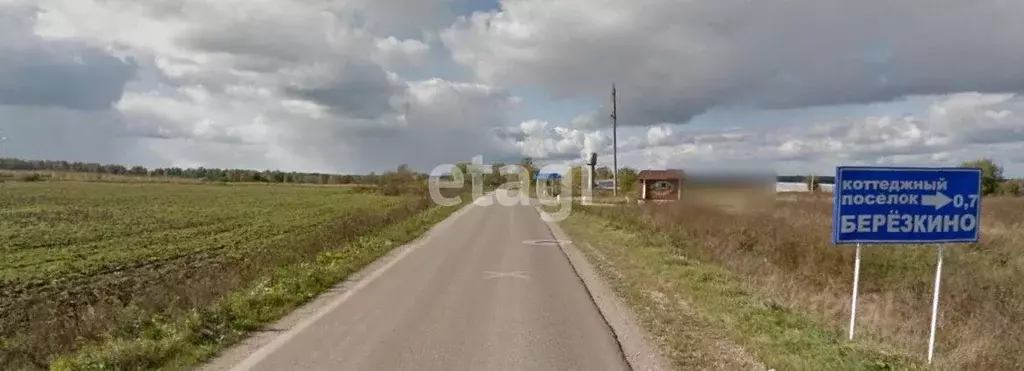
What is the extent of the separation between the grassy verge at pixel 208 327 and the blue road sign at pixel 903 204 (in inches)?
271

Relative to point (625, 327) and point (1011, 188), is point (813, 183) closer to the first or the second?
point (625, 327)

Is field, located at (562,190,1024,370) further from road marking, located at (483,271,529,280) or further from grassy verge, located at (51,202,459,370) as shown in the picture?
grassy verge, located at (51,202,459,370)

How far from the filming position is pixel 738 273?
525 inches

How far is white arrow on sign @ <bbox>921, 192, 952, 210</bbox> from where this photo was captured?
707 cm

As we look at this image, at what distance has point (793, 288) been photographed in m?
11.8

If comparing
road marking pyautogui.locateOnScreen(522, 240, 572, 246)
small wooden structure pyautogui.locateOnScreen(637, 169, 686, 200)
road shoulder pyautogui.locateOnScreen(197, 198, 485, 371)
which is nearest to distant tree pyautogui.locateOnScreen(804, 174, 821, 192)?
small wooden structure pyautogui.locateOnScreen(637, 169, 686, 200)

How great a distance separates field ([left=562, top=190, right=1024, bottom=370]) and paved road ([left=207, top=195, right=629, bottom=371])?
100 centimetres

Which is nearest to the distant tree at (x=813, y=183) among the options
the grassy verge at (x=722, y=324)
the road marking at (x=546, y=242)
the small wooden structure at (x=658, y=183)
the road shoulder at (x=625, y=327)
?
the small wooden structure at (x=658, y=183)

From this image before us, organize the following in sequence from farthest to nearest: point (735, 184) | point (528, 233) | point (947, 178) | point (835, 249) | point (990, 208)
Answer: point (990, 208) → point (528, 233) → point (735, 184) → point (835, 249) → point (947, 178)

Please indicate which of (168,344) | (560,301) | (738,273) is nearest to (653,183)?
(738,273)

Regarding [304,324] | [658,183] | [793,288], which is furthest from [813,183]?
[304,324]

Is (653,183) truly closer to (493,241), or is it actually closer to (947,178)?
(493,241)

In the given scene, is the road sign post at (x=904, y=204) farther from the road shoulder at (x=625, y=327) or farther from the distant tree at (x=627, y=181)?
the distant tree at (x=627, y=181)

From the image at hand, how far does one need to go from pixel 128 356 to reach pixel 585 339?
4637 mm
